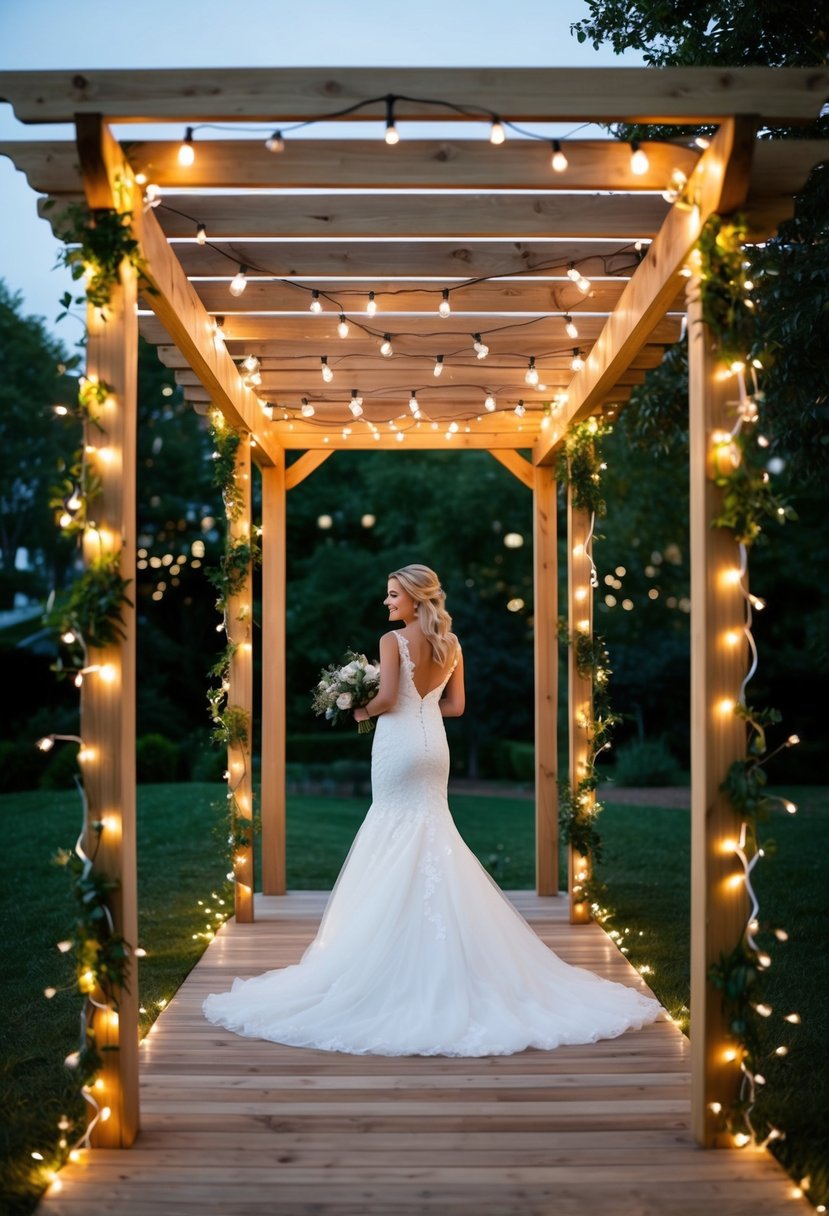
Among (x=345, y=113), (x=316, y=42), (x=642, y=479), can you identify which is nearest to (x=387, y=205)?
(x=345, y=113)

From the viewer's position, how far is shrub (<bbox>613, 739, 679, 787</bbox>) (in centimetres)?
1570

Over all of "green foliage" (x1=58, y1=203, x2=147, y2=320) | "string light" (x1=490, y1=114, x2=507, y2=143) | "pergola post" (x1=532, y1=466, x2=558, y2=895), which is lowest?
"pergola post" (x1=532, y1=466, x2=558, y2=895)

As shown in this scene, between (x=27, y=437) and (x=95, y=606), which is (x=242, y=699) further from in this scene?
(x=27, y=437)

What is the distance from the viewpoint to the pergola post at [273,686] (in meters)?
7.27

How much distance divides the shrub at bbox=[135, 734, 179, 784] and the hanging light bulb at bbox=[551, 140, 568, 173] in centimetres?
1216

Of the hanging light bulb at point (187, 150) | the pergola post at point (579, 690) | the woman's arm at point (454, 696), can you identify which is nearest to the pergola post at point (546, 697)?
the pergola post at point (579, 690)

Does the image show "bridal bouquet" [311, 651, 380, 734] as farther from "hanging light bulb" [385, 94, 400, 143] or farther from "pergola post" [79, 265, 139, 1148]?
"hanging light bulb" [385, 94, 400, 143]

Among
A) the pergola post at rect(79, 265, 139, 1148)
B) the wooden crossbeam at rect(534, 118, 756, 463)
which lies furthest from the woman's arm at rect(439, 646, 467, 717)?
the pergola post at rect(79, 265, 139, 1148)

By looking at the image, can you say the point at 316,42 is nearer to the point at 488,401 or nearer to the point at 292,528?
the point at 292,528

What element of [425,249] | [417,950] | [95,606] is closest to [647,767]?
[417,950]

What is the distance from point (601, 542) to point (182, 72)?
43.3 feet

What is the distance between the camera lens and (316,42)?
22906mm

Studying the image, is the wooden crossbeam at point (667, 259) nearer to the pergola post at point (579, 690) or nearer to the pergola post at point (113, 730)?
the pergola post at point (579, 690)

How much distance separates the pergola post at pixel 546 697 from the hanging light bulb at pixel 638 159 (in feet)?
12.6
